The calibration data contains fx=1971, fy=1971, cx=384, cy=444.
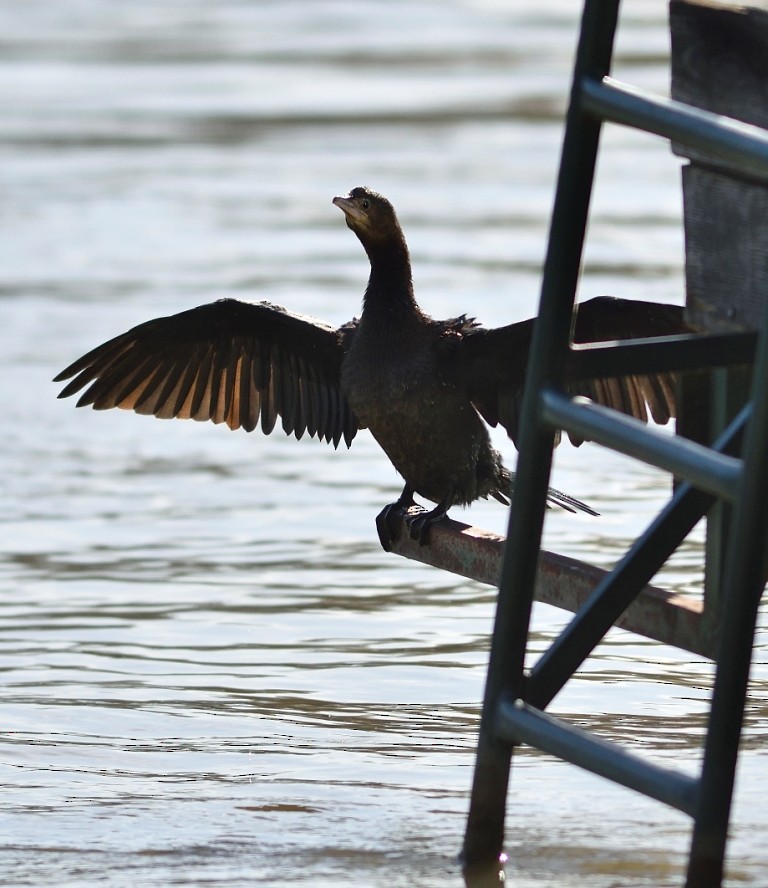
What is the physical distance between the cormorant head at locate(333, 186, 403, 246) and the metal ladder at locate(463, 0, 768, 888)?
199cm

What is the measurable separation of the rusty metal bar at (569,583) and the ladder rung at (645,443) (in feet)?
1.42

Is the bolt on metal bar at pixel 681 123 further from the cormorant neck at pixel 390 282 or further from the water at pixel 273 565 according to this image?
the cormorant neck at pixel 390 282

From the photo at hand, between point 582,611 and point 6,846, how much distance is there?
4.54 feet

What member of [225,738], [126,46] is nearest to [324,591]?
[225,738]

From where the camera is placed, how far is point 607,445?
3.31m

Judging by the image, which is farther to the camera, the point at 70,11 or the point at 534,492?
the point at 70,11

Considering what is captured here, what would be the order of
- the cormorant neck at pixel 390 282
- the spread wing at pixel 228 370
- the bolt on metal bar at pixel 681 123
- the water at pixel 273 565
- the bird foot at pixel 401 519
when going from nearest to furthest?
the bolt on metal bar at pixel 681 123 < the water at pixel 273 565 < the bird foot at pixel 401 519 < the cormorant neck at pixel 390 282 < the spread wing at pixel 228 370

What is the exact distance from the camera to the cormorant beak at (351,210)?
5422mm

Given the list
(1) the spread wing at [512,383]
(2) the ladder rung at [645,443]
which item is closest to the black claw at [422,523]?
(1) the spread wing at [512,383]

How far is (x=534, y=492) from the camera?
349cm

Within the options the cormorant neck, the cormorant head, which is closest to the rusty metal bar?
the cormorant neck

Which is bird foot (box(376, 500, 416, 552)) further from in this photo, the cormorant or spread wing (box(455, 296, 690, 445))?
spread wing (box(455, 296, 690, 445))

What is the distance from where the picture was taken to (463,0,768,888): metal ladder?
10.1 ft

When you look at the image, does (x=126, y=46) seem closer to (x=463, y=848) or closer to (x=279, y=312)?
(x=279, y=312)
